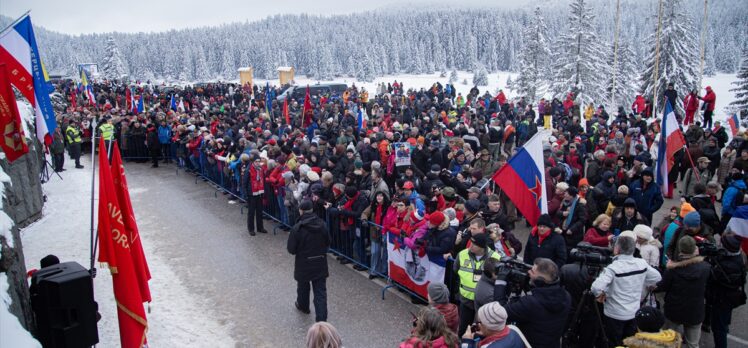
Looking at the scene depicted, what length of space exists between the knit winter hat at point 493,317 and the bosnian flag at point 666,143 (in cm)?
715

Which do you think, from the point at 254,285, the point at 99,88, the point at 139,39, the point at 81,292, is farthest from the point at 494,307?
the point at 139,39

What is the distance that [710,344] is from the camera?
22.1ft

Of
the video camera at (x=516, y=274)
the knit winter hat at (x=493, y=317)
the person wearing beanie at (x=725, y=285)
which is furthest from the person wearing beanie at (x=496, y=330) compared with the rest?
the person wearing beanie at (x=725, y=285)

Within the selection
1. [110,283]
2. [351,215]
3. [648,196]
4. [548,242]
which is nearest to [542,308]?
[548,242]

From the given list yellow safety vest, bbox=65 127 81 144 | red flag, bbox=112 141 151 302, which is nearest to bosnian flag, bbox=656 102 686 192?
red flag, bbox=112 141 151 302

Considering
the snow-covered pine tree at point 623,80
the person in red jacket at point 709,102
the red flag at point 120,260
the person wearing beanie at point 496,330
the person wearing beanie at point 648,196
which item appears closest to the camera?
the person wearing beanie at point 496,330

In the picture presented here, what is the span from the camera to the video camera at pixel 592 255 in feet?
17.9

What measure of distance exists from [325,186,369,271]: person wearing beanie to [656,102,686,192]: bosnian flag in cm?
575

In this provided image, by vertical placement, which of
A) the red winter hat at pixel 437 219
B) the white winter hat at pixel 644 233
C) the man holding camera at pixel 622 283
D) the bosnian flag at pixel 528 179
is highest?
the bosnian flag at pixel 528 179

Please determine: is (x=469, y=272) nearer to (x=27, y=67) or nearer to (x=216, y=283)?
(x=216, y=283)

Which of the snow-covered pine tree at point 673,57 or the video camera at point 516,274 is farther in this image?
the snow-covered pine tree at point 673,57

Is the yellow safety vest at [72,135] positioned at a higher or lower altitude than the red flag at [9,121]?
lower

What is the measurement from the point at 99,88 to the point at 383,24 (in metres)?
96.7

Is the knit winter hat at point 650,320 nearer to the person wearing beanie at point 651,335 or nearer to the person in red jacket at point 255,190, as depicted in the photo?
the person wearing beanie at point 651,335
